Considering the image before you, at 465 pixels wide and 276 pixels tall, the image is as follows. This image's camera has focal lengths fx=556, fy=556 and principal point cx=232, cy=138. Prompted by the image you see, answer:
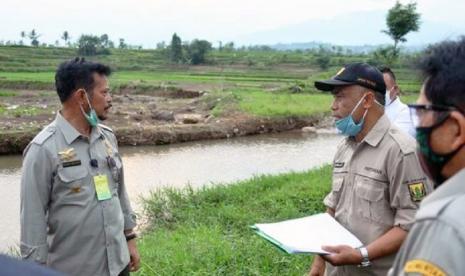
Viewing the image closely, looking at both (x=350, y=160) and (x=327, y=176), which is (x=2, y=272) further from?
(x=327, y=176)

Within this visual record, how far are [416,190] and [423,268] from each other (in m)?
1.31

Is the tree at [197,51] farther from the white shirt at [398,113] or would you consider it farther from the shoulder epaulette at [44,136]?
the shoulder epaulette at [44,136]

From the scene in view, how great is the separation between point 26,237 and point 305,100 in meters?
22.7

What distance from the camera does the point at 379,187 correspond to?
250 centimetres

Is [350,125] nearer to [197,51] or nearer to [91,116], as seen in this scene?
[91,116]

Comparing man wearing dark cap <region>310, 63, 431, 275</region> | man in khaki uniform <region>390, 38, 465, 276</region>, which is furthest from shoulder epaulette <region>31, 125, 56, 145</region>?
man in khaki uniform <region>390, 38, 465, 276</region>

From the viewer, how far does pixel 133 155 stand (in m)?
15.7

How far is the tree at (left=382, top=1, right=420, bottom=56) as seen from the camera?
30.3 metres

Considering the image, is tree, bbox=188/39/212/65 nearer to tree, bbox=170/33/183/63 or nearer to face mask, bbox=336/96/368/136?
tree, bbox=170/33/183/63

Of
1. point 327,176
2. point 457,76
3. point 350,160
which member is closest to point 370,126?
point 350,160

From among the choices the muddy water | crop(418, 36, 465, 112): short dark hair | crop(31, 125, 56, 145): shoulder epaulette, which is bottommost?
the muddy water

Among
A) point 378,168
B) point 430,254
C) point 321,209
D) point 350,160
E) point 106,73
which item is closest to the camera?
point 430,254

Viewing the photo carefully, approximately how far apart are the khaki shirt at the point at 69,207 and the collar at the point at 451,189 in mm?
2042

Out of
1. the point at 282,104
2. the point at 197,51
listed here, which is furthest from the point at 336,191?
the point at 197,51
